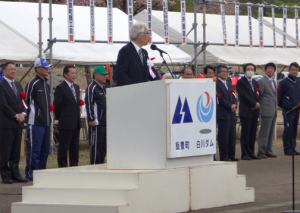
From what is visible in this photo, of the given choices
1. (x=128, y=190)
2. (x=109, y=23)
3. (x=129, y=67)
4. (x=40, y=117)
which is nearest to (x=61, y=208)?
(x=128, y=190)

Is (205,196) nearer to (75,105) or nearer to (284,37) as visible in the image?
(75,105)

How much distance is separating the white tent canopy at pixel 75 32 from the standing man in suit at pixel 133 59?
267 inches

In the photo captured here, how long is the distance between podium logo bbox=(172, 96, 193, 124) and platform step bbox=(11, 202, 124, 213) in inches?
47.6

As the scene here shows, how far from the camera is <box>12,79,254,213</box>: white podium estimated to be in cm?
739

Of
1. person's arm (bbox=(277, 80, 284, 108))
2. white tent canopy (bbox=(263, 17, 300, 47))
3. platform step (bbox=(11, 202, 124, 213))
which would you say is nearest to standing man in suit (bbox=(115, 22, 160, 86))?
platform step (bbox=(11, 202, 124, 213))

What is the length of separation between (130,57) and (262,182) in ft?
13.6

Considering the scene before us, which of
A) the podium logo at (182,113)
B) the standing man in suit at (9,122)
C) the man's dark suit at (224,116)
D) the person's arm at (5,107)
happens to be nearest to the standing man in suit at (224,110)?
the man's dark suit at (224,116)

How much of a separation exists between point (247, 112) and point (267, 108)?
0.90 meters

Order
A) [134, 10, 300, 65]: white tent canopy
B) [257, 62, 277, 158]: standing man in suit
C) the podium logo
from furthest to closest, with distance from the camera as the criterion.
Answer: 1. [134, 10, 300, 65]: white tent canopy
2. [257, 62, 277, 158]: standing man in suit
3. the podium logo

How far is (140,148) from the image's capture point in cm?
771

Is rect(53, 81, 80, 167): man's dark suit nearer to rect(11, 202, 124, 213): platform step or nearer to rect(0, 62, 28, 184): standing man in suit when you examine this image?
rect(0, 62, 28, 184): standing man in suit

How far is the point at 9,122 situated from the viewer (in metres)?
11.3

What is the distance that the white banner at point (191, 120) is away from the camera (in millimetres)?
7605

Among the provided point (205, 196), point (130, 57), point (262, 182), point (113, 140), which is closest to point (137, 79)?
point (130, 57)
